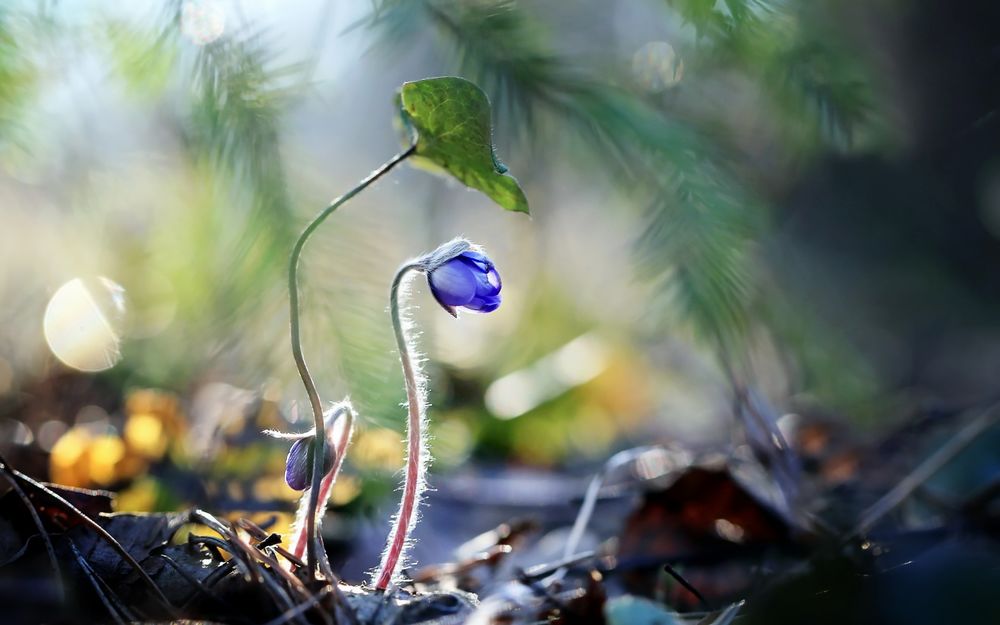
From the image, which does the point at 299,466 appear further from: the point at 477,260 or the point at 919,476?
the point at 919,476

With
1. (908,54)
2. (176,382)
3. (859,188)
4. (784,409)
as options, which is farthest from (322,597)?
(908,54)

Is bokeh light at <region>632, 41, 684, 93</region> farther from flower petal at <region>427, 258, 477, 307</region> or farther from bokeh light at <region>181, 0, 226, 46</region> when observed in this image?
flower petal at <region>427, 258, 477, 307</region>

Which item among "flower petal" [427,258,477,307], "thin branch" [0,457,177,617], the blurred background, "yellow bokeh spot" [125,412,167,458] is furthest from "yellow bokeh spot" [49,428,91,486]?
"flower petal" [427,258,477,307]

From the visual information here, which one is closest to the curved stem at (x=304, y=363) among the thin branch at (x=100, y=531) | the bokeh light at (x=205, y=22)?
the thin branch at (x=100, y=531)

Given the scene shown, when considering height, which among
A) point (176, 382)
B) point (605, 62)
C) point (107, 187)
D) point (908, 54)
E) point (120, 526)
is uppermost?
point (908, 54)

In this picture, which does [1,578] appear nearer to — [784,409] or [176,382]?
[176,382]

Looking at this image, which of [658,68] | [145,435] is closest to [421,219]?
[658,68]
